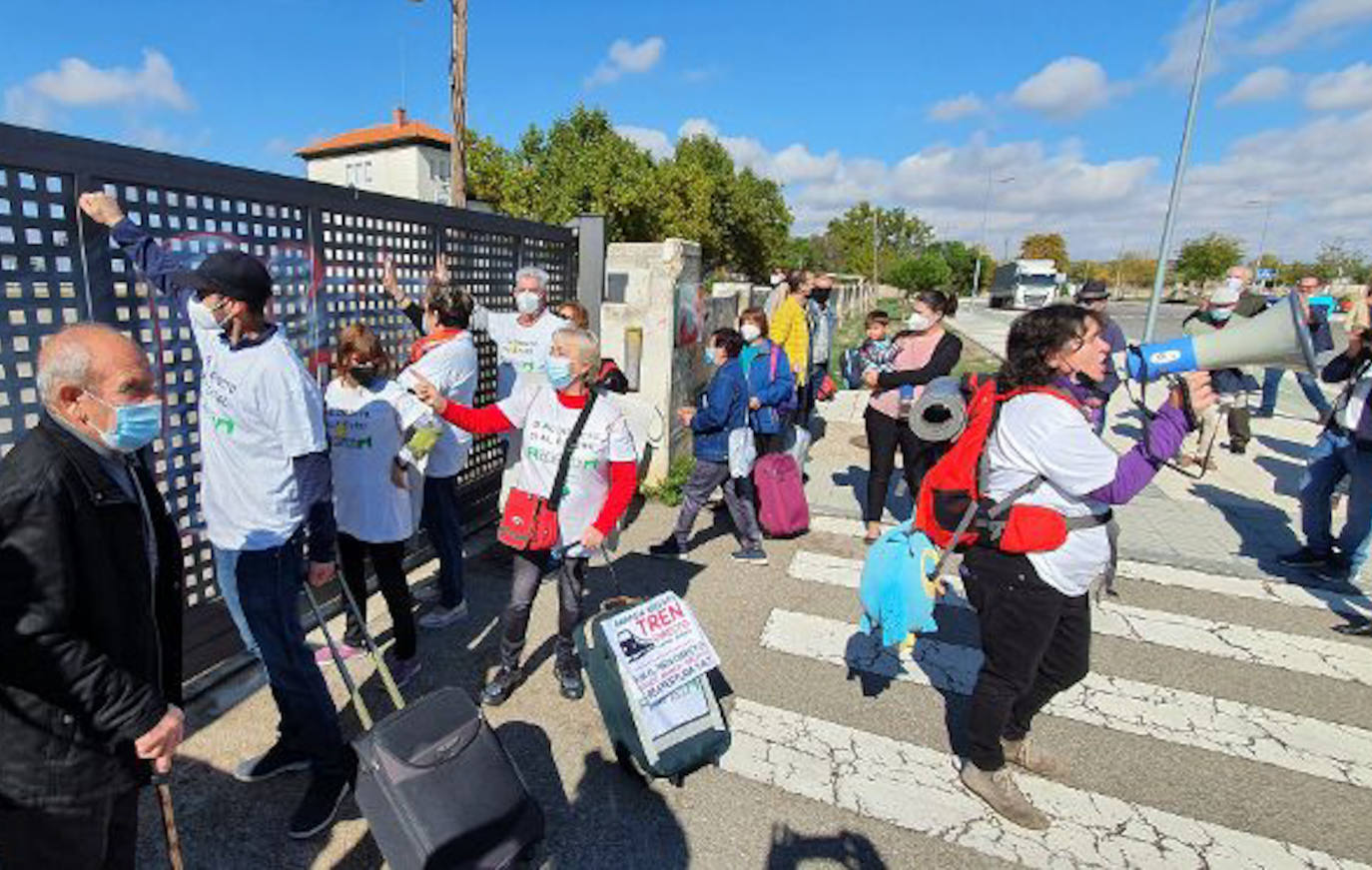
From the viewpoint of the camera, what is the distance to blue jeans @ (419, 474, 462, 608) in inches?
163

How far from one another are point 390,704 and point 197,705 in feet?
2.77

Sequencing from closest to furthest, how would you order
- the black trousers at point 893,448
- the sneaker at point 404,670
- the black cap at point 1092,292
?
the sneaker at point 404,670 → the black trousers at point 893,448 → the black cap at point 1092,292

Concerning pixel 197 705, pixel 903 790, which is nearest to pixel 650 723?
pixel 903 790

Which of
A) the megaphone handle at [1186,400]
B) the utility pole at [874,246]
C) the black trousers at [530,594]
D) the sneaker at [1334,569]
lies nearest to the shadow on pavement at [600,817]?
the black trousers at [530,594]

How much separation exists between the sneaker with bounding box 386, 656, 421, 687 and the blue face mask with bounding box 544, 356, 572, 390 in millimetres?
1656

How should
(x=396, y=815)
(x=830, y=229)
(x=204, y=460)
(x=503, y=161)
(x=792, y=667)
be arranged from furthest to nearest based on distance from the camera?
(x=830, y=229) → (x=503, y=161) → (x=792, y=667) → (x=204, y=460) → (x=396, y=815)

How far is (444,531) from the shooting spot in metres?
4.14

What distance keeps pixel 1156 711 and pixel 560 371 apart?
350cm

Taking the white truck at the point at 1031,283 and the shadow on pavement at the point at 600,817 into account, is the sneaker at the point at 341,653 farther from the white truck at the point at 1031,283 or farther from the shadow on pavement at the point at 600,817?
the white truck at the point at 1031,283

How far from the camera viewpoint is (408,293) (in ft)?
15.1

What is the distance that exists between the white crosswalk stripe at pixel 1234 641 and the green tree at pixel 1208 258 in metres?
75.1

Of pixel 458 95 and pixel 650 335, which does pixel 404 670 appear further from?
pixel 458 95

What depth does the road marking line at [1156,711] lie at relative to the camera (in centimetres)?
331

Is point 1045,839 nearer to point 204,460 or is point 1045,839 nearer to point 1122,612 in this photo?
point 1122,612
